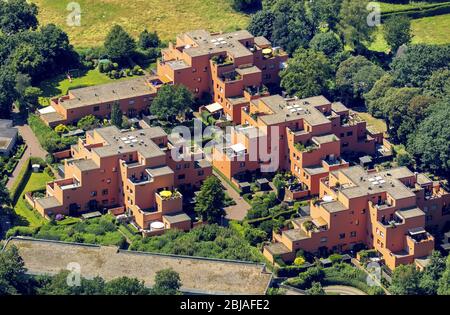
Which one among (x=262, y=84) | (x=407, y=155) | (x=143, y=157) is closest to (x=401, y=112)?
(x=407, y=155)

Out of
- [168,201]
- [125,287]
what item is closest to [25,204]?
[168,201]

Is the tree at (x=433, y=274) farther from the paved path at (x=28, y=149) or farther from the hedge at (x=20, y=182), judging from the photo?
the paved path at (x=28, y=149)

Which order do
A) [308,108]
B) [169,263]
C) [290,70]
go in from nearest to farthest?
[169,263] → [308,108] → [290,70]

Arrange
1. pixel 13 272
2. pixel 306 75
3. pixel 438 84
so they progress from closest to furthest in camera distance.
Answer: pixel 13 272, pixel 438 84, pixel 306 75

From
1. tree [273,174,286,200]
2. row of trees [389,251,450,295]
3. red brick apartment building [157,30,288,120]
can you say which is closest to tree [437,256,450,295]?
row of trees [389,251,450,295]

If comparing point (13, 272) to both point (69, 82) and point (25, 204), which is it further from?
point (69, 82)

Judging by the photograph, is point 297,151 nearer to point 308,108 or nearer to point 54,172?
point 308,108
